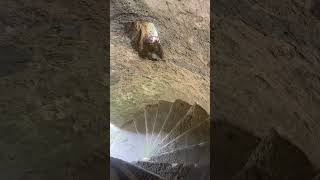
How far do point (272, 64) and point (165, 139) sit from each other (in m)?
3.33

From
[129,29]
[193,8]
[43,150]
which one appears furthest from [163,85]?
[193,8]

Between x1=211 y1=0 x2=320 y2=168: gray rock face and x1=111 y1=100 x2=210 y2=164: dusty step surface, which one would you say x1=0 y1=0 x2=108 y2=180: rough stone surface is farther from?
x1=111 y1=100 x2=210 y2=164: dusty step surface

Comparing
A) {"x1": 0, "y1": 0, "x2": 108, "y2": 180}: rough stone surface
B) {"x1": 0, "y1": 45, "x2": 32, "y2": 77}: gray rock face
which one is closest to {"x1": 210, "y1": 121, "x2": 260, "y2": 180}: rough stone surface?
{"x1": 0, "y1": 0, "x2": 108, "y2": 180}: rough stone surface

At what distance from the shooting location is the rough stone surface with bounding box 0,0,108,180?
86.4 inches

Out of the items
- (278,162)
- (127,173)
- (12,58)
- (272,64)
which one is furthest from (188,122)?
(272,64)

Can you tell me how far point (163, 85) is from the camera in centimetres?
397

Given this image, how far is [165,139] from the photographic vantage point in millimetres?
5129

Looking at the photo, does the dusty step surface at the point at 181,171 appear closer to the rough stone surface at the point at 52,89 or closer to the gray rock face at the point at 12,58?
the rough stone surface at the point at 52,89

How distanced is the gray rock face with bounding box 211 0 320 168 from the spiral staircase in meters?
1.24

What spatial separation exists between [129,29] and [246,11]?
134cm

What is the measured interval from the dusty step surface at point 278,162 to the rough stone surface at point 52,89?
112cm

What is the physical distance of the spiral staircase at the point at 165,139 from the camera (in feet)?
12.3

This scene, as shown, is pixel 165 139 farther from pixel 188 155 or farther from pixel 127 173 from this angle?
pixel 127 173

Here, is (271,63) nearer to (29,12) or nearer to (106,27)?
(106,27)
